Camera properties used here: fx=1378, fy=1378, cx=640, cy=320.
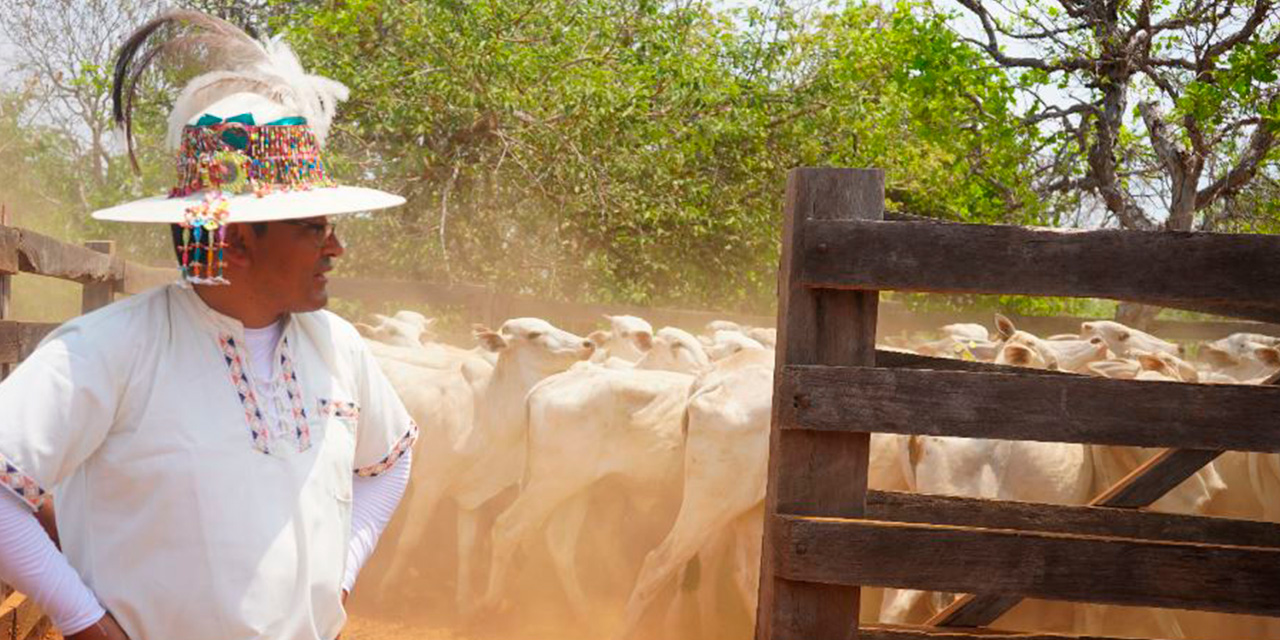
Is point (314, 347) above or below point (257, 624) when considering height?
above

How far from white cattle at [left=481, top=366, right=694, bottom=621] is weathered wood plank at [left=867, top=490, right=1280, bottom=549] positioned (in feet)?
16.1

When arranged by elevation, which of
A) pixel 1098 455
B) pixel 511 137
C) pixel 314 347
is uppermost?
pixel 511 137

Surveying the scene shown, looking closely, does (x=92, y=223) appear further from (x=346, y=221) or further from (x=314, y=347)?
(x=314, y=347)

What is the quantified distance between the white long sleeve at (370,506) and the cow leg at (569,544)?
6552 mm

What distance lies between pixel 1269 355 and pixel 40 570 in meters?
8.14

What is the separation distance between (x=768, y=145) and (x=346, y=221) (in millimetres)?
5396

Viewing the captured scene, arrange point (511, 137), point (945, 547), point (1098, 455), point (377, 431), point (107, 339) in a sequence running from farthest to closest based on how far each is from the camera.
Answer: point (511, 137) → point (1098, 455) → point (945, 547) → point (377, 431) → point (107, 339)

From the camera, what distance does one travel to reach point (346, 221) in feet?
55.7

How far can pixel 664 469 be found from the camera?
9.52 meters

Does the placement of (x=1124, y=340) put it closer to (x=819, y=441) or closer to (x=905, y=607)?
(x=905, y=607)

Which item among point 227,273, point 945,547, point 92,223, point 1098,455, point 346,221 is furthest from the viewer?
point 92,223

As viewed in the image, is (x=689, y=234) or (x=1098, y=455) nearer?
(x=1098, y=455)

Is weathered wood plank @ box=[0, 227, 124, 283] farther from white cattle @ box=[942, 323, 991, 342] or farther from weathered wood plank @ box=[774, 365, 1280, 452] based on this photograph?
white cattle @ box=[942, 323, 991, 342]

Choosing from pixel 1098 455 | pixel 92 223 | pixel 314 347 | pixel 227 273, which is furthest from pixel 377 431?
pixel 92 223
